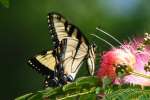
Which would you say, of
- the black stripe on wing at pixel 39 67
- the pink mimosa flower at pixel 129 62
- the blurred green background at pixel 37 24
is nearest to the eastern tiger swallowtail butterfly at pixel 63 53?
the black stripe on wing at pixel 39 67

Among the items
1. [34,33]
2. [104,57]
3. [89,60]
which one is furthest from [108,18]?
[104,57]

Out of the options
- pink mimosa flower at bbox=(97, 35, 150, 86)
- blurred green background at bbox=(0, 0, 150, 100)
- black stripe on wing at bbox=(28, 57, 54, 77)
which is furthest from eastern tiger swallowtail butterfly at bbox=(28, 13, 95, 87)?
blurred green background at bbox=(0, 0, 150, 100)

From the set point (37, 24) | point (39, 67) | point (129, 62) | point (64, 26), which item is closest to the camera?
point (129, 62)

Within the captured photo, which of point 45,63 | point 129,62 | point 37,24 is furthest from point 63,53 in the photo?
point 37,24

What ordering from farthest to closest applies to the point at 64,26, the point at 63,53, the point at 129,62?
the point at 63,53
the point at 64,26
the point at 129,62

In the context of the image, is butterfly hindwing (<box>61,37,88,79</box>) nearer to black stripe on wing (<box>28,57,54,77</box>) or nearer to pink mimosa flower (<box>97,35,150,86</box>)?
black stripe on wing (<box>28,57,54,77</box>)

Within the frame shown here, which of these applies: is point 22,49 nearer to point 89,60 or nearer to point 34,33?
point 34,33

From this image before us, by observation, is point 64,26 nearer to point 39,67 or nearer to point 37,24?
point 39,67
